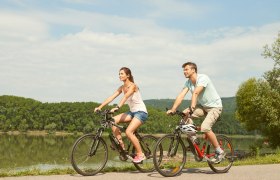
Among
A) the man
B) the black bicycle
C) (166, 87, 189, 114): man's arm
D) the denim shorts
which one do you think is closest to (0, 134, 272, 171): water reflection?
the black bicycle

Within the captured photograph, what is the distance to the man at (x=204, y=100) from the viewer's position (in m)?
9.30

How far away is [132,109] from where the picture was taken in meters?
9.59

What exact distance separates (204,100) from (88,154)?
2.88 metres

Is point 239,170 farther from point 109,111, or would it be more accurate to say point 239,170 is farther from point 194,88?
point 109,111

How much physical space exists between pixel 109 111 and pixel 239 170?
12.1 feet

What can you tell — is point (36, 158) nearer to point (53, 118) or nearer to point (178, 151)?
point (178, 151)

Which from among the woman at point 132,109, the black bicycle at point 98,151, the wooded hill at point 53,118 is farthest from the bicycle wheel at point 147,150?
the wooded hill at point 53,118

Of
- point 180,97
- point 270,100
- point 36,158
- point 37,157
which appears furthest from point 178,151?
point 37,157

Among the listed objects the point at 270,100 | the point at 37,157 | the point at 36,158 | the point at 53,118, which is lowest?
the point at 53,118

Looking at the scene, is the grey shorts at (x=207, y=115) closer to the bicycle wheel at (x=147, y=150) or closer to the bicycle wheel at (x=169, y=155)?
the bicycle wheel at (x=169, y=155)

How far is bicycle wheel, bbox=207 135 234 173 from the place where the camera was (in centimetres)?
984

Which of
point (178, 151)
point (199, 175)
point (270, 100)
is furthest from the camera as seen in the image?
point (270, 100)

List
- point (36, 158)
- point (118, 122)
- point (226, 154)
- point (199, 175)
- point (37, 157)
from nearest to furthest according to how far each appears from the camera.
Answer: point (199, 175) → point (118, 122) → point (226, 154) → point (36, 158) → point (37, 157)

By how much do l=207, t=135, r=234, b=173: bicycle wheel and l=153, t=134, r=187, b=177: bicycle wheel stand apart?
0.76 meters
